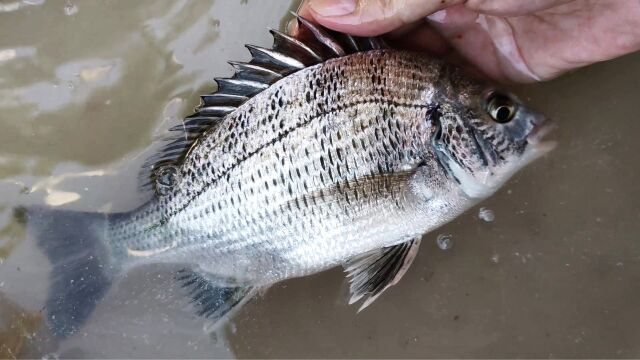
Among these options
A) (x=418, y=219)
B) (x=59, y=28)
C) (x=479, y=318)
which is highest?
(x=59, y=28)

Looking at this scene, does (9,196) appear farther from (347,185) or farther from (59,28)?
(347,185)

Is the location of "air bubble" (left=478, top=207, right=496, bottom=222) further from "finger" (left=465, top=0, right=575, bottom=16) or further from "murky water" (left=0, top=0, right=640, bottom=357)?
"finger" (left=465, top=0, right=575, bottom=16)

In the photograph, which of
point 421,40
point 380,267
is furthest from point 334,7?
point 380,267

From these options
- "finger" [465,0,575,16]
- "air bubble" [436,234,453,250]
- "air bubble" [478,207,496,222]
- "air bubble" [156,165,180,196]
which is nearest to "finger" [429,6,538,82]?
"finger" [465,0,575,16]

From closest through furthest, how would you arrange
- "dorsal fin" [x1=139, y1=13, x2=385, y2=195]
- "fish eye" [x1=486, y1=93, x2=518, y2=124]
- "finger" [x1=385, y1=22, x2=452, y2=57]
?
"fish eye" [x1=486, y1=93, x2=518, y2=124] → "dorsal fin" [x1=139, y1=13, x2=385, y2=195] → "finger" [x1=385, y1=22, x2=452, y2=57]

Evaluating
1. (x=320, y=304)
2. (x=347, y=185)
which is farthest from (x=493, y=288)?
(x=347, y=185)

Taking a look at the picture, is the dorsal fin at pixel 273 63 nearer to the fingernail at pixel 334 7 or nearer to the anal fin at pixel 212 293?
the fingernail at pixel 334 7
